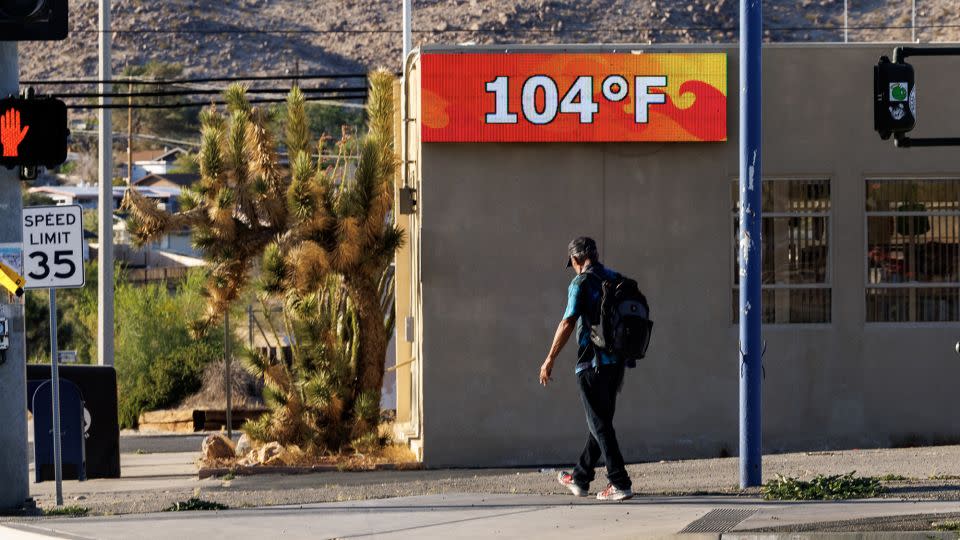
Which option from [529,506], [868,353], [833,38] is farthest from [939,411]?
[833,38]

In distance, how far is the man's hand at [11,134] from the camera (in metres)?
10.7

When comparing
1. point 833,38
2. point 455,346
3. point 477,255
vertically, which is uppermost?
point 833,38

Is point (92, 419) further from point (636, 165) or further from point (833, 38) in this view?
point (833, 38)

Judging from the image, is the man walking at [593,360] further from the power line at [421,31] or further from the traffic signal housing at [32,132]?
the power line at [421,31]

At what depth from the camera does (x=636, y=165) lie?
49.2ft

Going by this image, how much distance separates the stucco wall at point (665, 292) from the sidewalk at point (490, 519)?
4471 millimetres

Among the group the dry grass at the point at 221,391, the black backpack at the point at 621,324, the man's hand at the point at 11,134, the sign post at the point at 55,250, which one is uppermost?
the man's hand at the point at 11,134

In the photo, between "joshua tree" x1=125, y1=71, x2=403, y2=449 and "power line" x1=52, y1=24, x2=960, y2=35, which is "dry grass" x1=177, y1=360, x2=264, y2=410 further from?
"power line" x1=52, y1=24, x2=960, y2=35

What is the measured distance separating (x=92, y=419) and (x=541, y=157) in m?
5.75

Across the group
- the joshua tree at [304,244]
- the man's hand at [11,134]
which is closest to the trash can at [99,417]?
the joshua tree at [304,244]

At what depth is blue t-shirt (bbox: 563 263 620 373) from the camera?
9.81 meters

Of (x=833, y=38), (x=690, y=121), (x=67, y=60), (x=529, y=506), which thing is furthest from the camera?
(x=67, y=60)

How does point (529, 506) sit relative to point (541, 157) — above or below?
below

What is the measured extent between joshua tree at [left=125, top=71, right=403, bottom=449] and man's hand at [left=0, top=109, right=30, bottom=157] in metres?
4.98
